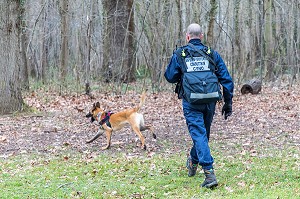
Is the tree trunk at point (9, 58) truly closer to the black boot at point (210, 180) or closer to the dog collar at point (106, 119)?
the dog collar at point (106, 119)

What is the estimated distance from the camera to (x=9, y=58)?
44.3ft

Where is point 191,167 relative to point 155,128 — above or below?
above

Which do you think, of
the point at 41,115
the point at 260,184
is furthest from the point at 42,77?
the point at 260,184

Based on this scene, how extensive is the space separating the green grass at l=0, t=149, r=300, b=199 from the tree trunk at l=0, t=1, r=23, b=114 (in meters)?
5.14

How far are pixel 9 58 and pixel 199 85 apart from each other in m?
8.87

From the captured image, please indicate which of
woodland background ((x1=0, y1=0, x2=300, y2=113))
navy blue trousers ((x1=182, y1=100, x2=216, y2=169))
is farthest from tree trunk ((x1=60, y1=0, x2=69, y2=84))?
navy blue trousers ((x1=182, y1=100, x2=216, y2=169))

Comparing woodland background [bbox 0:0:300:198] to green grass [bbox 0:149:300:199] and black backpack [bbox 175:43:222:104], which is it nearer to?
green grass [bbox 0:149:300:199]

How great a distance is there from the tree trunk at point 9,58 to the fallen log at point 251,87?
9.03 m

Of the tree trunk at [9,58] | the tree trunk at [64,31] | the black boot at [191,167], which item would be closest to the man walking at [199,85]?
the black boot at [191,167]

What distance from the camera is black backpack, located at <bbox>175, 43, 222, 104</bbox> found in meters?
6.07

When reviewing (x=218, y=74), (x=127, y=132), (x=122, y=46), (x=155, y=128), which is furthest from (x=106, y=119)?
(x=122, y=46)

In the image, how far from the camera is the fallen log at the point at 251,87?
60.0ft

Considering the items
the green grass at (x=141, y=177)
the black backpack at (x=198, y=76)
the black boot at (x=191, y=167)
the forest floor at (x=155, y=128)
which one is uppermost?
the black backpack at (x=198, y=76)

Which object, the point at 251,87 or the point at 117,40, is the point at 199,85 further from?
the point at 117,40
